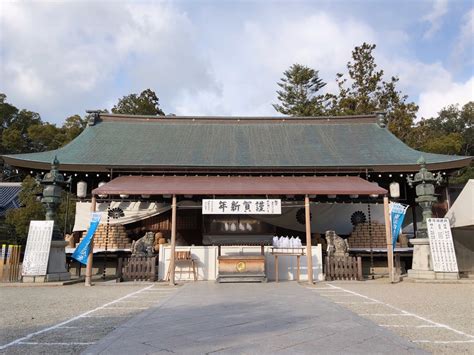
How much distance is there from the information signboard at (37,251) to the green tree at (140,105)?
2536cm

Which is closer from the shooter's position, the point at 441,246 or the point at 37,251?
the point at 37,251

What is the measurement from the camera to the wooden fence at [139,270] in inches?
422

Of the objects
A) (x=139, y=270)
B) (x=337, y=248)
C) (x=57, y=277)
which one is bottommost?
(x=57, y=277)

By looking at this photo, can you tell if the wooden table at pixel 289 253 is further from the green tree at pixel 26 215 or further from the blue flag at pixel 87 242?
the green tree at pixel 26 215

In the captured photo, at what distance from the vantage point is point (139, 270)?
10758mm

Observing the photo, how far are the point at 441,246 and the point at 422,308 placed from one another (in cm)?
479

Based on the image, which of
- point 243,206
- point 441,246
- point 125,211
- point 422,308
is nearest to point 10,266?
point 125,211

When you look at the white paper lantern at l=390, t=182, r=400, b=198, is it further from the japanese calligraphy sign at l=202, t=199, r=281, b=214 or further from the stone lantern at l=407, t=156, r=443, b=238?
the japanese calligraphy sign at l=202, t=199, r=281, b=214

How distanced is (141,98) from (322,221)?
26.0 meters

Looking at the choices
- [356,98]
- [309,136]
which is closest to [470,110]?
[356,98]

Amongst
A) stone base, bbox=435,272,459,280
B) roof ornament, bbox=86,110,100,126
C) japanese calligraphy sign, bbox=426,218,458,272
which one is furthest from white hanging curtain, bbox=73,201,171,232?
stone base, bbox=435,272,459,280

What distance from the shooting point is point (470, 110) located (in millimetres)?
39906

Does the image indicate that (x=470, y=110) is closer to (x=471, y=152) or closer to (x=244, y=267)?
(x=471, y=152)

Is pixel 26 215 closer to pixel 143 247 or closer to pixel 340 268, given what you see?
pixel 143 247
